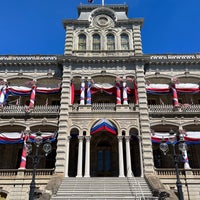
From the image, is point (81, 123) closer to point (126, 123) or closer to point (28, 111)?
point (126, 123)

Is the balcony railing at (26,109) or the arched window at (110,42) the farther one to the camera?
the arched window at (110,42)

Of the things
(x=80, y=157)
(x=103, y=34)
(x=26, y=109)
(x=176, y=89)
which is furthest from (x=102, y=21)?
(x=80, y=157)

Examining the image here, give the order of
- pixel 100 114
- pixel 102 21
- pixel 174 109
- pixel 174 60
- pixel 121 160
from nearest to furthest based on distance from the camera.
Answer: pixel 121 160
pixel 100 114
pixel 174 109
pixel 174 60
pixel 102 21

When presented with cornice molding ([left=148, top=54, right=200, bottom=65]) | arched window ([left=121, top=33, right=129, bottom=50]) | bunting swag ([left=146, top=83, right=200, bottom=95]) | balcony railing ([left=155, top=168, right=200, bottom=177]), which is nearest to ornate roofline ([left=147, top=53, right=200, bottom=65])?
cornice molding ([left=148, top=54, right=200, bottom=65])

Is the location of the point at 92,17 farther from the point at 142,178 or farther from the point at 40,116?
the point at 142,178

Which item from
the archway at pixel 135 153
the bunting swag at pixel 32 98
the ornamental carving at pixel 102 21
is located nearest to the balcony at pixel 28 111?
the bunting swag at pixel 32 98

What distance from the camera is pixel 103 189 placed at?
17797 millimetres

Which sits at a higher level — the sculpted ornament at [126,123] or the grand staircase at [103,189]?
the sculpted ornament at [126,123]

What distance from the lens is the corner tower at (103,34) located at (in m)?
27.8

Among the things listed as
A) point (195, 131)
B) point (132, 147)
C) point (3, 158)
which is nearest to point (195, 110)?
point (195, 131)

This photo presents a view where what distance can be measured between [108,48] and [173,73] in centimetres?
816

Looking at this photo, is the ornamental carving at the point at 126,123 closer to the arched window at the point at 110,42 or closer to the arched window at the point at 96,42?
the arched window at the point at 110,42

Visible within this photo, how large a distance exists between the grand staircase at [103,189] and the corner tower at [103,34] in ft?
46.8

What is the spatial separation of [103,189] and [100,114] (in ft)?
26.0
